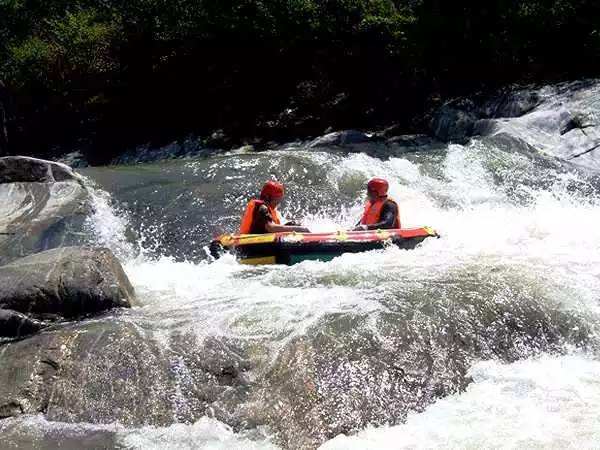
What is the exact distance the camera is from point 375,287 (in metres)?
Answer: 6.02

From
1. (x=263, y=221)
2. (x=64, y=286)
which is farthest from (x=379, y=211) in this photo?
(x=64, y=286)

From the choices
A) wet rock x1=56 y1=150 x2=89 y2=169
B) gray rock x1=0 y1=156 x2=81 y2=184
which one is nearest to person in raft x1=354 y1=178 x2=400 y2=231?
gray rock x1=0 y1=156 x2=81 y2=184

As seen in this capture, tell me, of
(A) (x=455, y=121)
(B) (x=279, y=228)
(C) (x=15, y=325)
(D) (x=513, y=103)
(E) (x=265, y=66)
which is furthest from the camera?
(E) (x=265, y=66)

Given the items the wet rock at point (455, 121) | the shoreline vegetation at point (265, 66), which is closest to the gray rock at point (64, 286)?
the wet rock at point (455, 121)

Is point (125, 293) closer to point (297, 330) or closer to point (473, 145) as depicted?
point (297, 330)

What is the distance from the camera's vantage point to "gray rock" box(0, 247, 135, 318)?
5.46 metres

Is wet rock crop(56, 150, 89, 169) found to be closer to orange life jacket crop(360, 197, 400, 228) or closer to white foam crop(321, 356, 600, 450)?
orange life jacket crop(360, 197, 400, 228)

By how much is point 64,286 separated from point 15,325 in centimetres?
54

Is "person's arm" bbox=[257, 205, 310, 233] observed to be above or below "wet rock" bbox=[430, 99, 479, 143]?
below

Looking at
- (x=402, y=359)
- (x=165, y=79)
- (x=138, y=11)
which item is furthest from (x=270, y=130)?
(x=402, y=359)

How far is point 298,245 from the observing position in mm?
7625

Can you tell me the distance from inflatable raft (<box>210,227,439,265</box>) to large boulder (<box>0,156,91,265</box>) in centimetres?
236

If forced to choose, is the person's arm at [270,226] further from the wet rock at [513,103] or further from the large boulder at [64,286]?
the wet rock at [513,103]

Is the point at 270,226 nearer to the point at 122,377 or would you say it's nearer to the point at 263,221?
the point at 263,221
